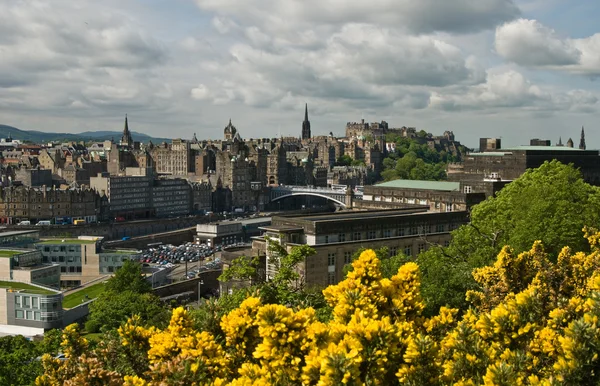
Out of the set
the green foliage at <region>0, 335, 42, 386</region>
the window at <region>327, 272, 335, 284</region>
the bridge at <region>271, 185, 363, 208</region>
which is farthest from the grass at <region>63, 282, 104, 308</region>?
the bridge at <region>271, 185, 363, 208</region>

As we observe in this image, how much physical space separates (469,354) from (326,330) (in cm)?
298

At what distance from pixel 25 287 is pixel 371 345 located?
188ft

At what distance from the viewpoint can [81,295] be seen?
70.0 metres

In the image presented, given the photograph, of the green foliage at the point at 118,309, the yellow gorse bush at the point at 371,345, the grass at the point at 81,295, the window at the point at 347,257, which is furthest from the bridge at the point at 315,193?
the yellow gorse bush at the point at 371,345

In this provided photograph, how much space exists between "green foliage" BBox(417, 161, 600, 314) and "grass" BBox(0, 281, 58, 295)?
1365 inches

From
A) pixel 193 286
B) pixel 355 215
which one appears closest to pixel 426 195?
pixel 355 215

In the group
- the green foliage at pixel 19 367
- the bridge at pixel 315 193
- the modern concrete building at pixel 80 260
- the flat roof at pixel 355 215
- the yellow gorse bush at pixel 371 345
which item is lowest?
the modern concrete building at pixel 80 260

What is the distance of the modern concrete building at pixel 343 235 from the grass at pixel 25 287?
18.4 meters

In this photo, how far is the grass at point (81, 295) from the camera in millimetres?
66750

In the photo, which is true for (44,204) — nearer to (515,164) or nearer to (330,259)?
(515,164)

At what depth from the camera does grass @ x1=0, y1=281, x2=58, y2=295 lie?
59969 millimetres

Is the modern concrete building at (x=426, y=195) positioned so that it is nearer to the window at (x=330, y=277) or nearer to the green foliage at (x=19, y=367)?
the window at (x=330, y=277)

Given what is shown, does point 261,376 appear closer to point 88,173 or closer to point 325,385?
point 325,385

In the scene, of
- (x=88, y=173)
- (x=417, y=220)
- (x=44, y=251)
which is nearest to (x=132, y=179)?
(x=88, y=173)
